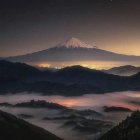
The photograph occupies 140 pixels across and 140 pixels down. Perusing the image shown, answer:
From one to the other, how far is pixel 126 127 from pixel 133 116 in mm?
11027

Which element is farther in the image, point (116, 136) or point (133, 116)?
point (133, 116)

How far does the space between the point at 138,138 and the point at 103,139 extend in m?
26.4

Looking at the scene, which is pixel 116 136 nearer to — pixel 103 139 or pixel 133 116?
pixel 103 139

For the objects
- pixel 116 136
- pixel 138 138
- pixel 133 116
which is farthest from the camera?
pixel 133 116

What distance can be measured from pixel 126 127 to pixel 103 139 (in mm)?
12431

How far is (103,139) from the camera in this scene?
155375 mm

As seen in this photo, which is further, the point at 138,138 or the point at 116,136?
the point at 116,136

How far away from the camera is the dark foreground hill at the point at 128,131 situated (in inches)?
5507

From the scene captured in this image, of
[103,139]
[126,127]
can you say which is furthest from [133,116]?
[103,139]

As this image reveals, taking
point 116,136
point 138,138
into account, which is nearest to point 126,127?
point 116,136

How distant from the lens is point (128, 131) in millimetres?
153500

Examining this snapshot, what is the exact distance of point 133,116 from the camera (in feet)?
559

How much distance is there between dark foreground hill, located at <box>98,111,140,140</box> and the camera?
459ft

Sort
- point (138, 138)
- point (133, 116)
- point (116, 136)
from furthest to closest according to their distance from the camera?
point (133, 116) → point (116, 136) → point (138, 138)
